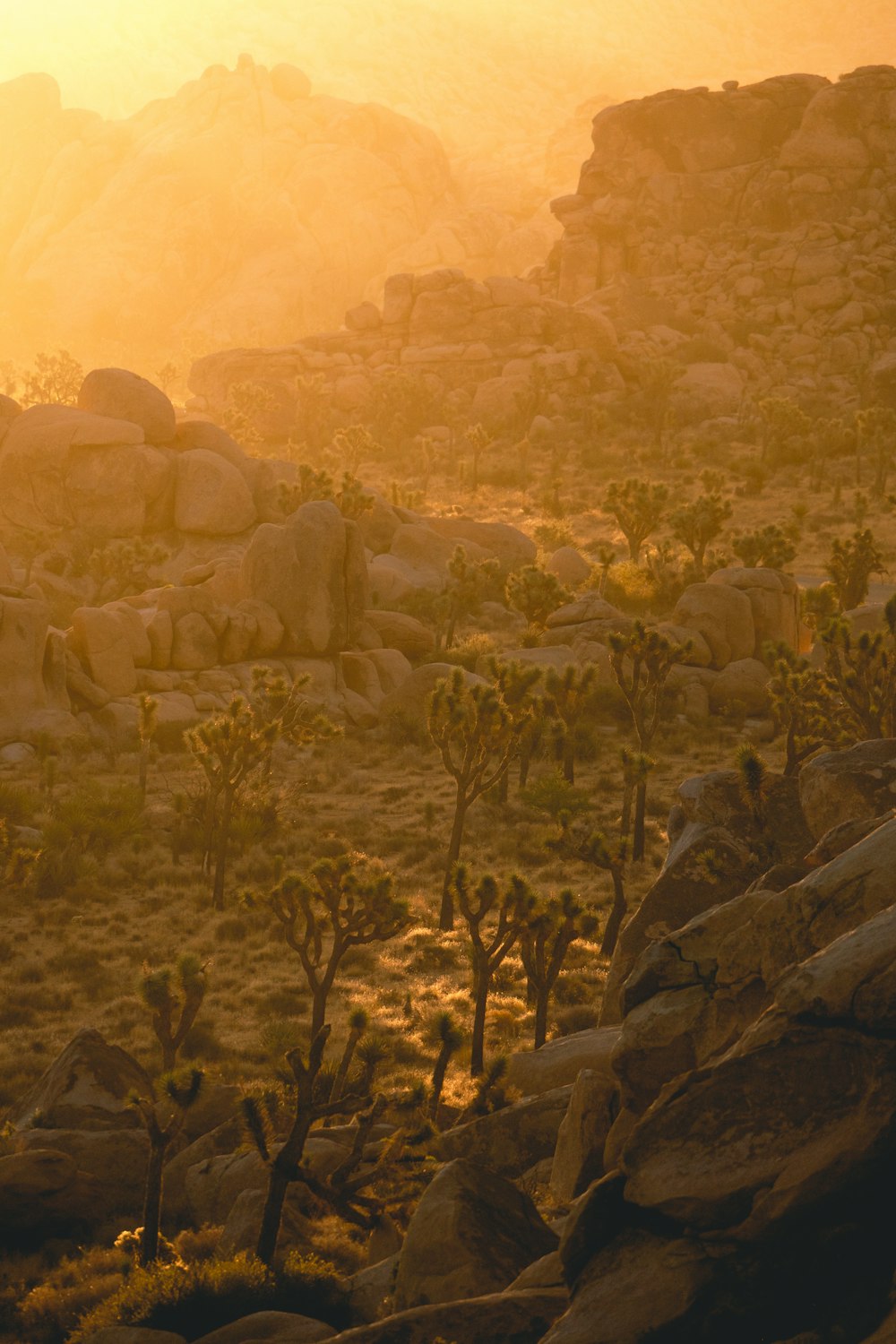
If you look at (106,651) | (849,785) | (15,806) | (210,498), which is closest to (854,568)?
(106,651)

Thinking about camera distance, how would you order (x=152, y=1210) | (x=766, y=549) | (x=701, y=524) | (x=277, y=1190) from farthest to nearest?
(x=701, y=524) < (x=766, y=549) < (x=152, y=1210) < (x=277, y=1190)

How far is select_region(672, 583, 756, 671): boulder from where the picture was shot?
3048 cm

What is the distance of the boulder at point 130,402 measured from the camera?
40.2 m

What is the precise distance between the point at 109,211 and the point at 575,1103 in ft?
374

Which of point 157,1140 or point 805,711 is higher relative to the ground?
point 805,711

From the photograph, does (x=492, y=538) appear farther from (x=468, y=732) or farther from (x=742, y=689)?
(x=468, y=732)

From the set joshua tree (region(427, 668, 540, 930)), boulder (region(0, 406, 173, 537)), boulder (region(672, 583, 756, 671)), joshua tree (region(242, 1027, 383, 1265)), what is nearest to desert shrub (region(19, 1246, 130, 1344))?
joshua tree (region(242, 1027, 383, 1265))

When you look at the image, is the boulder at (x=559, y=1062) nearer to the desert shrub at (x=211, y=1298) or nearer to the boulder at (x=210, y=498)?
the desert shrub at (x=211, y=1298)

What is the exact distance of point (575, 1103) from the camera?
872 centimetres

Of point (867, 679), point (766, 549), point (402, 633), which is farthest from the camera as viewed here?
point (766, 549)

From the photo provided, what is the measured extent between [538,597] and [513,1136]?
80.0ft

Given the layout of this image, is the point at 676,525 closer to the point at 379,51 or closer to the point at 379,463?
the point at 379,463

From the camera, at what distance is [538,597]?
110 ft

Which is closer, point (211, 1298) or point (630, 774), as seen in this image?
point (211, 1298)
